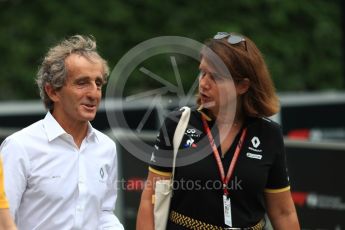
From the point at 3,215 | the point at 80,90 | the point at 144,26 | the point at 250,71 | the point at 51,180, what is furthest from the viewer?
the point at 144,26

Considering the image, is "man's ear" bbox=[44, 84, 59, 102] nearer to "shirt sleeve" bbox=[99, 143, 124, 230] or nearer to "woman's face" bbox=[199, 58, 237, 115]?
"shirt sleeve" bbox=[99, 143, 124, 230]

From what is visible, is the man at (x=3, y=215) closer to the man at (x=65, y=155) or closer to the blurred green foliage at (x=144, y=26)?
the man at (x=65, y=155)

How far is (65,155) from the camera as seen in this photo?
15.3 ft

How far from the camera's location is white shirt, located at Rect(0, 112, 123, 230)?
4473 mm

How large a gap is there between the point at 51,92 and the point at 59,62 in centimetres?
17

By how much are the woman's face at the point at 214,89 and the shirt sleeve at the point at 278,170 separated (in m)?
0.33

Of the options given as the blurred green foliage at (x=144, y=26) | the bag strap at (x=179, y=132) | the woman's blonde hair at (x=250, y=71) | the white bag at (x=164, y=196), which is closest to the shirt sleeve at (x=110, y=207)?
the white bag at (x=164, y=196)

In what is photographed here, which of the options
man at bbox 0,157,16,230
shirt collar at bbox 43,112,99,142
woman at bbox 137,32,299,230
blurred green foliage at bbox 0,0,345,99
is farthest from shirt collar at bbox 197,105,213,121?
blurred green foliage at bbox 0,0,345,99

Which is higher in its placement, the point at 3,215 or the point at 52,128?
the point at 52,128

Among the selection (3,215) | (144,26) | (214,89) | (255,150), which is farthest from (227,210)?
(144,26)

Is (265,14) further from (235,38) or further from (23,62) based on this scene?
(235,38)

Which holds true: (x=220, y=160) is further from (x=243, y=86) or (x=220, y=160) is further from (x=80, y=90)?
(x=80, y=90)

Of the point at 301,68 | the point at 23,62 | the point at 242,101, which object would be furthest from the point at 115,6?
the point at 242,101

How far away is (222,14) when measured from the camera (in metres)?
17.9
